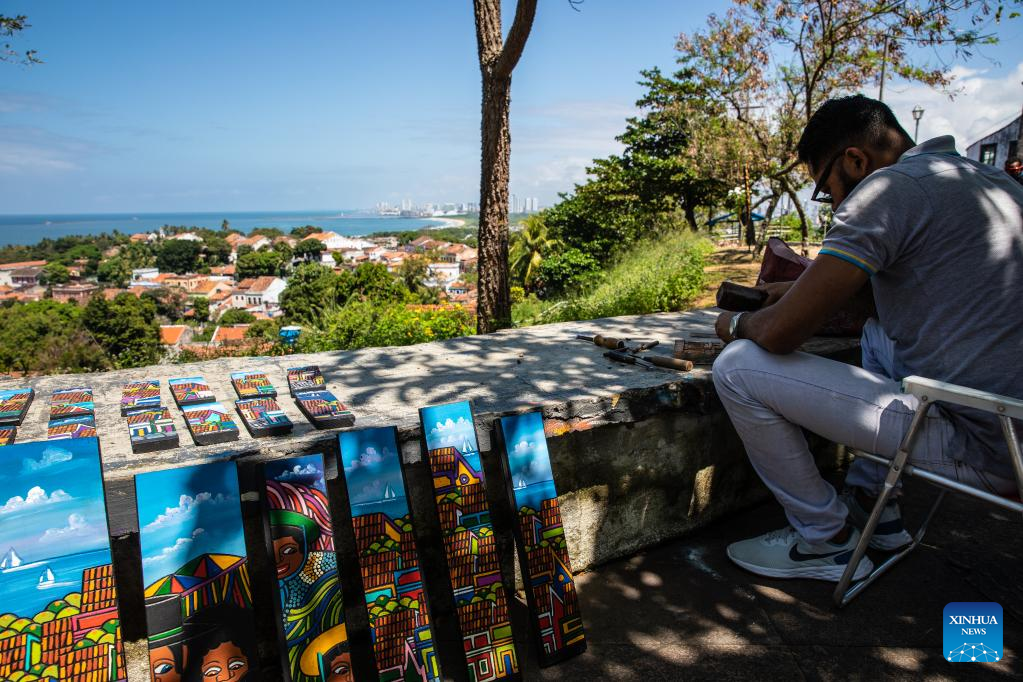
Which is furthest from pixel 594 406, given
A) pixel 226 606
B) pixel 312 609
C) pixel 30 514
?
pixel 30 514

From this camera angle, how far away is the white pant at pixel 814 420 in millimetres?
1859

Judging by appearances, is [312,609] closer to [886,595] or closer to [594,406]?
[594,406]

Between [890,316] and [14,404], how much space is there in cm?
286

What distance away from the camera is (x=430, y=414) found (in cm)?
200

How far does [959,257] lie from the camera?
A: 1.80 metres


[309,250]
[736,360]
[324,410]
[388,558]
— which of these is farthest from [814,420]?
[309,250]

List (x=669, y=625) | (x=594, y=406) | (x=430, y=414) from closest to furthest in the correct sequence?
(x=430, y=414) → (x=669, y=625) → (x=594, y=406)

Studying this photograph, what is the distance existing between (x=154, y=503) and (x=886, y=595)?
240 centimetres

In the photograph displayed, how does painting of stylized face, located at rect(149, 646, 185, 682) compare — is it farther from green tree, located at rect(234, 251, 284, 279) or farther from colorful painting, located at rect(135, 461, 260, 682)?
green tree, located at rect(234, 251, 284, 279)

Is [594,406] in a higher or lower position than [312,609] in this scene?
higher

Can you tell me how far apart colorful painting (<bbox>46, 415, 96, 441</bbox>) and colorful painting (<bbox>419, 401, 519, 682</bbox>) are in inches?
38.4

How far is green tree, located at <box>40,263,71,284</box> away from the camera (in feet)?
282

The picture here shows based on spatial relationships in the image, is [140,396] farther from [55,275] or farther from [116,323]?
[55,275]

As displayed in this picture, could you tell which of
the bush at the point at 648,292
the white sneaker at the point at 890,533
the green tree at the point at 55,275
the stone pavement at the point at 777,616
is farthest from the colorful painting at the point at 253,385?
the green tree at the point at 55,275
